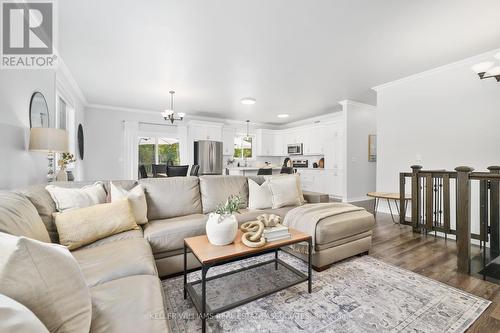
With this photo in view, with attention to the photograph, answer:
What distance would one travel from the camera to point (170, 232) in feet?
6.88

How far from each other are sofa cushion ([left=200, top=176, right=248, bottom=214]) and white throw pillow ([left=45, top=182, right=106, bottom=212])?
109cm

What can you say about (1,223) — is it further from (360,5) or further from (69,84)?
(69,84)

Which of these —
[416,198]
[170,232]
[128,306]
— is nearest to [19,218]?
[128,306]

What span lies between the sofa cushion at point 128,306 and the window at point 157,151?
5.56m

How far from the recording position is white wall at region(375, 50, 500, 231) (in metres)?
3.06

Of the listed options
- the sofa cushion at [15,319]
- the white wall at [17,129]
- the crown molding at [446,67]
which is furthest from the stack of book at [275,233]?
the crown molding at [446,67]

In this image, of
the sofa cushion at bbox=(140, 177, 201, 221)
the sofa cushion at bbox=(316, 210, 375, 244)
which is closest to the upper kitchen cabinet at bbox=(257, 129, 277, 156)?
the sofa cushion at bbox=(140, 177, 201, 221)

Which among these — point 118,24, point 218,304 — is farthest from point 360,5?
point 218,304

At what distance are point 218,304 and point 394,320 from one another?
48.7 inches

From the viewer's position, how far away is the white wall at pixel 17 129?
185 centimetres

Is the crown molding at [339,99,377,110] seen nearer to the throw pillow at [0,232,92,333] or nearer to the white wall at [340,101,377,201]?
the white wall at [340,101,377,201]

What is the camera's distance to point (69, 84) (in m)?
3.92

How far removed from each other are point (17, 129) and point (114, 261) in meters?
1.70

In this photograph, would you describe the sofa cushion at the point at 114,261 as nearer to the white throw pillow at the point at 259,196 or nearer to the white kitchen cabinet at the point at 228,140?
the white throw pillow at the point at 259,196
